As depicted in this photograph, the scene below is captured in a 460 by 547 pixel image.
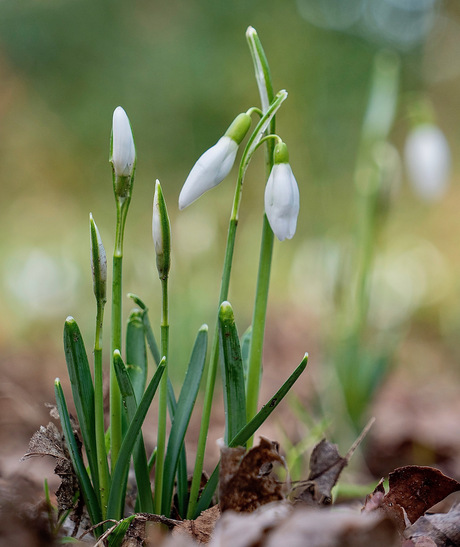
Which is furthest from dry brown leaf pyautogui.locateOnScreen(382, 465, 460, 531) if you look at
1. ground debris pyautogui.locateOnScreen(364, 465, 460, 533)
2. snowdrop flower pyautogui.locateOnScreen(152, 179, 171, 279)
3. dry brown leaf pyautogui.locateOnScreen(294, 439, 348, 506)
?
snowdrop flower pyautogui.locateOnScreen(152, 179, 171, 279)

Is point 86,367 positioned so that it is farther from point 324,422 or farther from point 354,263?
point 354,263

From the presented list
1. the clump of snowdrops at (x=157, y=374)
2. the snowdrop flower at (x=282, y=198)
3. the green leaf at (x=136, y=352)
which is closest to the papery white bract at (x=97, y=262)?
the clump of snowdrops at (x=157, y=374)

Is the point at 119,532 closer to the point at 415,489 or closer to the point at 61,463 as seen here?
the point at 61,463

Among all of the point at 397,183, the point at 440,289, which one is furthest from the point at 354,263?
the point at 440,289

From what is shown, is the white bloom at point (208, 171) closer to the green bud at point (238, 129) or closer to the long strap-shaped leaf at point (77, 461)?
→ the green bud at point (238, 129)

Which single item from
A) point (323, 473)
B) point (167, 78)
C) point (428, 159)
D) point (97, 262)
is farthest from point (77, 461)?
point (167, 78)

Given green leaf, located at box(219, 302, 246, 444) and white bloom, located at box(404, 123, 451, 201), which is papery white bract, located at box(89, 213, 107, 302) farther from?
white bloom, located at box(404, 123, 451, 201)
